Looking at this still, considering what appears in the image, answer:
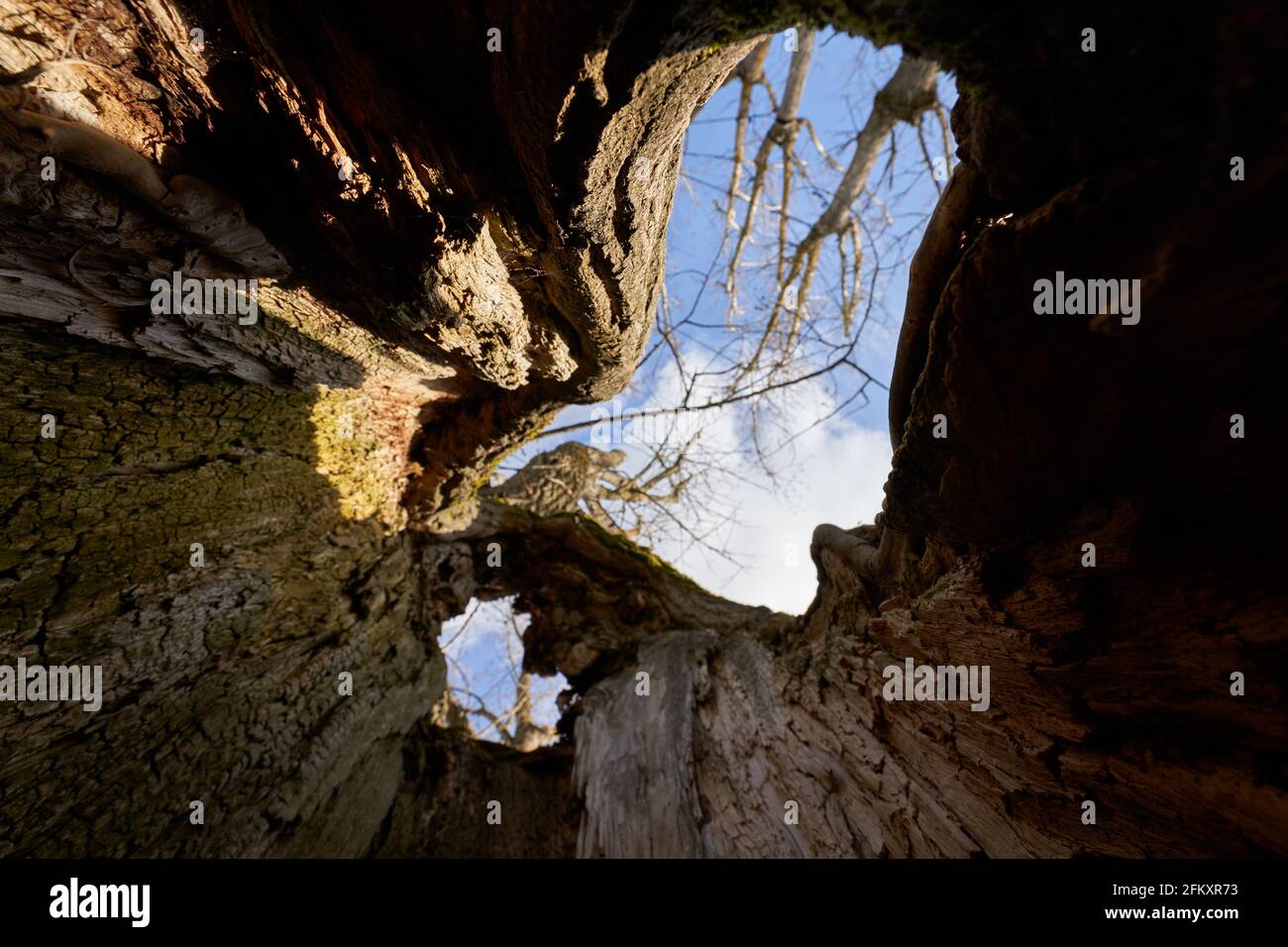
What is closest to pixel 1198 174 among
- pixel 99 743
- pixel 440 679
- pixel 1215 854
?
pixel 1215 854

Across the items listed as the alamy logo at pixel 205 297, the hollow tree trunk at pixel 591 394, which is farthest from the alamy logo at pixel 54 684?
the alamy logo at pixel 205 297

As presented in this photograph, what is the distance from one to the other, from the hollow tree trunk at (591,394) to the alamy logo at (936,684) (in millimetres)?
69

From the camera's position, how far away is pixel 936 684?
1926 mm

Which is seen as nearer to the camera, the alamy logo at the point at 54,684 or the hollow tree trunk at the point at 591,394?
the hollow tree trunk at the point at 591,394

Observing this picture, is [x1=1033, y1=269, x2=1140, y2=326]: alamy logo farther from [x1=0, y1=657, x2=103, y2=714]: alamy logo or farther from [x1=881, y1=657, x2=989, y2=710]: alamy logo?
[x1=0, y1=657, x2=103, y2=714]: alamy logo

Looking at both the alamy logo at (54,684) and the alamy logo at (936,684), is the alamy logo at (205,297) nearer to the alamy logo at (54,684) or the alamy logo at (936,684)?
the alamy logo at (54,684)

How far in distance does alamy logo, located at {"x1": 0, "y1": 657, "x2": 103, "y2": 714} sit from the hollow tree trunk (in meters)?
0.04
